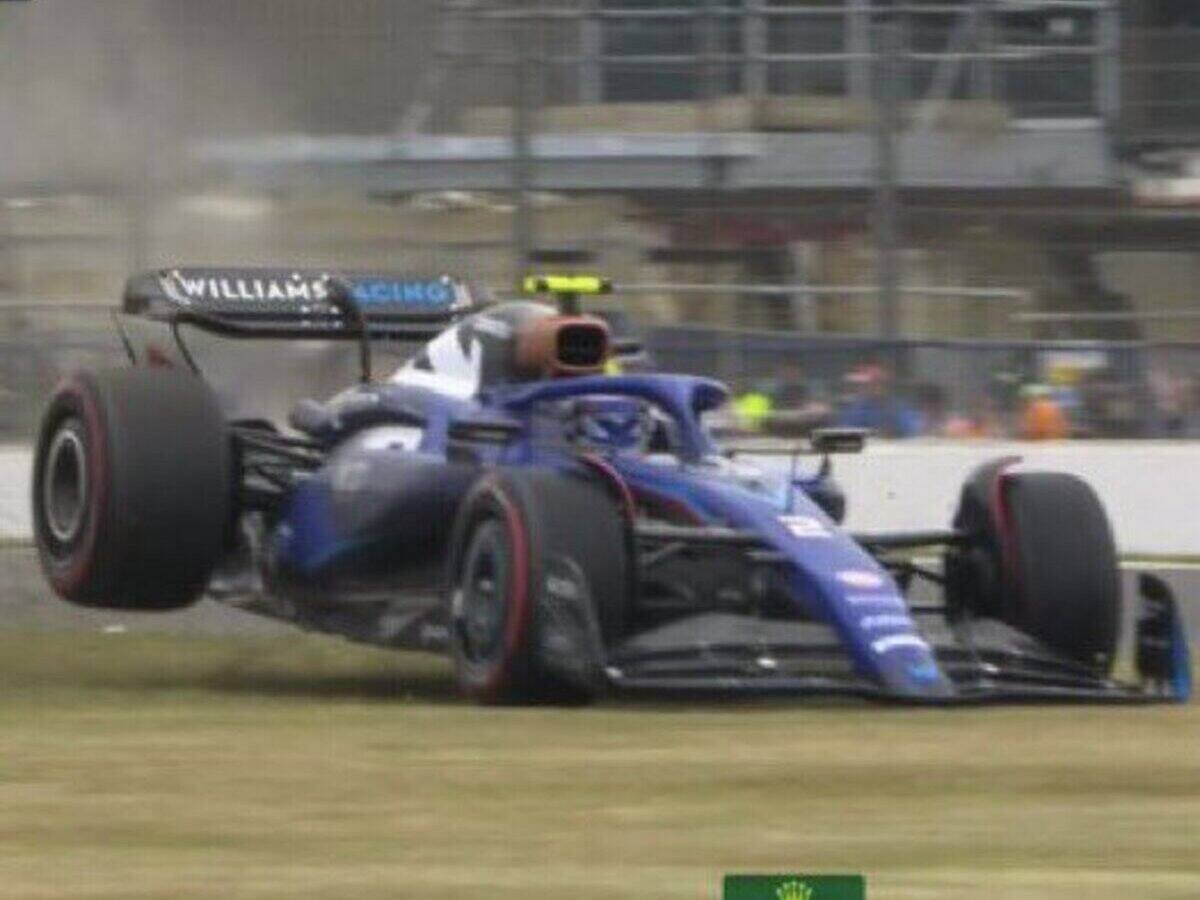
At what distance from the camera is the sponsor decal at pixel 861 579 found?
11.8 metres

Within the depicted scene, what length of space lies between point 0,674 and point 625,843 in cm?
556

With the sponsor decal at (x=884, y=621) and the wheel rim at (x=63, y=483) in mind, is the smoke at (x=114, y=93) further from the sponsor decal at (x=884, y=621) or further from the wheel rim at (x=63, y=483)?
the sponsor decal at (x=884, y=621)

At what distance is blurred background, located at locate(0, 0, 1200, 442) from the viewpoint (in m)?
18.8

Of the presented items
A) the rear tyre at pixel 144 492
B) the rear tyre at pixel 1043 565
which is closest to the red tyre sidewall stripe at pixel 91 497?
the rear tyre at pixel 144 492

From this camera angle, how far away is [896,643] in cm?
1173

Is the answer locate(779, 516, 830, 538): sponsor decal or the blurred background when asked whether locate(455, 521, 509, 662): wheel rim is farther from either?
the blurred background

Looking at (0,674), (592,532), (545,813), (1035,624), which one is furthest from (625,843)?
(0,674)

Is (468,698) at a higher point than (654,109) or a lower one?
lower

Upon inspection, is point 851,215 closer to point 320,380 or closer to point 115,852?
point 320,380

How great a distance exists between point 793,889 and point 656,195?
14.0 m

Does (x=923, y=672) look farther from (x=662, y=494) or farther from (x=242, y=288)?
(x=242, y=288)

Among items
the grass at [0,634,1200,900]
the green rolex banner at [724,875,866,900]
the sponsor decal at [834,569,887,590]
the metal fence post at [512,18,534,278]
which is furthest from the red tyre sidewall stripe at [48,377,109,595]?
the green rolex banner at [724,875,866,900]

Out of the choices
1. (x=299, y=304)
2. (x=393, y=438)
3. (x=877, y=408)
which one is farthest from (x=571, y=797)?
(x=877, y=408)

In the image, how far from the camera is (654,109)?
776 inches
